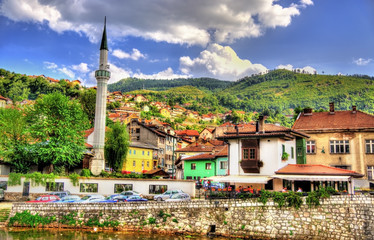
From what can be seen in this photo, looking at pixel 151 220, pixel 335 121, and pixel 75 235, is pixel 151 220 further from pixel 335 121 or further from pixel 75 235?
pixel 335 121

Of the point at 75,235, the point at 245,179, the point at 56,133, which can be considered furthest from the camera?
the point at 56,133

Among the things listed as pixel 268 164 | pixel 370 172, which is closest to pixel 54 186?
pixel 268 164

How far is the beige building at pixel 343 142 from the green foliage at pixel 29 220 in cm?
2711

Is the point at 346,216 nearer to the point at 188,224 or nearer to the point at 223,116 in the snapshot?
the point at 188,224

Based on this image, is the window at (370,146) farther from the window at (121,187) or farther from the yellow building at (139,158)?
the yellow building at (139,158)

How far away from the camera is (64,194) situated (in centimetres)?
3259

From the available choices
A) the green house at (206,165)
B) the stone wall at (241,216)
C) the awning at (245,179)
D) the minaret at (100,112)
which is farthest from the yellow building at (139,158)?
the awning at (245,179)

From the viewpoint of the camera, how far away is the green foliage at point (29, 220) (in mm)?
26375

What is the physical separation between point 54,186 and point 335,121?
3230 cm

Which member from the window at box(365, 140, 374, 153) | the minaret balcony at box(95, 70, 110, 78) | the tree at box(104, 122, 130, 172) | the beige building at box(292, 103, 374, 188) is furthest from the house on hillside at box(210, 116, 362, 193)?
the minaret balcony at box(95, 70, 110, 78)

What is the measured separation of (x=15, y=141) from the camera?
4031 cm

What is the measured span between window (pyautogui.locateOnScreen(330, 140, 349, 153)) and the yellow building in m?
34.4

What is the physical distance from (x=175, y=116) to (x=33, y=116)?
5065 inches

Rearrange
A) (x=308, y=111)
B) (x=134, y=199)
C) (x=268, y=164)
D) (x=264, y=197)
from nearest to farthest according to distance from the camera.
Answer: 1. (x=264, y=197)
2. (x=268, y=164)
3. (x=134, y=199)
4. (x=308, y=111)
